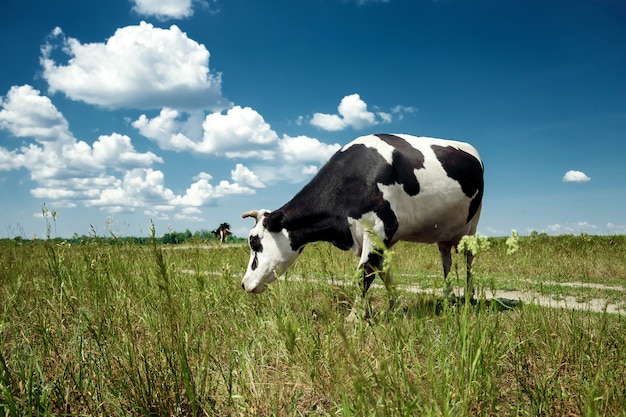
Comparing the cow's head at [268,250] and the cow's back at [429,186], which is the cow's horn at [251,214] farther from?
the cow's back at [429,186]

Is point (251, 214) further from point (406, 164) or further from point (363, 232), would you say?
point (406, 164)

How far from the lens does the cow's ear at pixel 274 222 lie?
5676 mm

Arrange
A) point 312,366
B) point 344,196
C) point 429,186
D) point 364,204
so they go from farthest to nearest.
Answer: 1. point 429,186
2. point 344,196
3. point 364,204
4. point 312,366

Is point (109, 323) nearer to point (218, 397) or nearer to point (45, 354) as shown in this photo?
point (45, 354)

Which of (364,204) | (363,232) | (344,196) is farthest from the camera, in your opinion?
(344,196)

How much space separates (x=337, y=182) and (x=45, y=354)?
143 inches

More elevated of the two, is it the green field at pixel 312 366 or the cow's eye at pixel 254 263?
the cow's eye at pixel 254 263

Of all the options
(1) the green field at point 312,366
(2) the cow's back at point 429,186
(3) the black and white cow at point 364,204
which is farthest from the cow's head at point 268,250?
(2) the cow's back at point 429,186

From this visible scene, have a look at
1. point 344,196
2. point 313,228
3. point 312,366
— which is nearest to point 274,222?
point 313,228

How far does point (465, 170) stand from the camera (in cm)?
632

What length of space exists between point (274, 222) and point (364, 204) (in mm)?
1200

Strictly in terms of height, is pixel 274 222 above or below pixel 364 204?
below

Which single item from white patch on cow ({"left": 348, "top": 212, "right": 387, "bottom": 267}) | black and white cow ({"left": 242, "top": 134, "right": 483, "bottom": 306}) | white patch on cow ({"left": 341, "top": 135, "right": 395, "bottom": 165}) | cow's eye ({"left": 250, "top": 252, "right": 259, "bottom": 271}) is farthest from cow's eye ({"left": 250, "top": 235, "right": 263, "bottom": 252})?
white patch on cow ({"left": 341, "top": 135, "right": 395, "bottom": 165})

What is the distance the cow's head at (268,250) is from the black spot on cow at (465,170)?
7.86 ft
